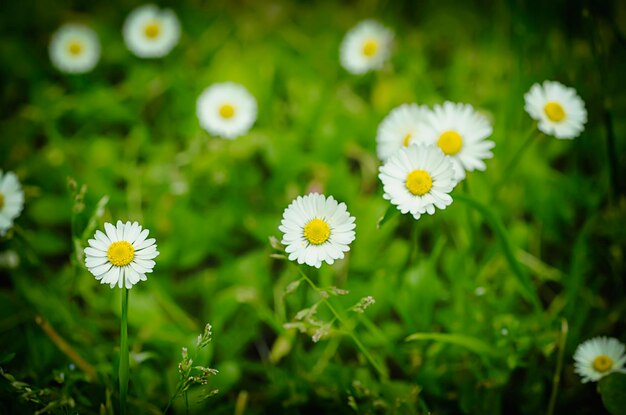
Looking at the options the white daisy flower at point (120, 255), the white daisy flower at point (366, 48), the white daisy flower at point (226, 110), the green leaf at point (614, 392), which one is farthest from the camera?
the white daisy flower at point (366, 48)

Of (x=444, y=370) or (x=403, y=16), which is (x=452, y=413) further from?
(x=403, y=16)

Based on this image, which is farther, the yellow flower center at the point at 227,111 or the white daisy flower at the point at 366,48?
the white daisy flower at the point at 366,48

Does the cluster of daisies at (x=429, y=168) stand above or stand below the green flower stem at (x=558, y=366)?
above

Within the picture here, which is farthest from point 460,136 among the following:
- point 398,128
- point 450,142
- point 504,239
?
point 504,239

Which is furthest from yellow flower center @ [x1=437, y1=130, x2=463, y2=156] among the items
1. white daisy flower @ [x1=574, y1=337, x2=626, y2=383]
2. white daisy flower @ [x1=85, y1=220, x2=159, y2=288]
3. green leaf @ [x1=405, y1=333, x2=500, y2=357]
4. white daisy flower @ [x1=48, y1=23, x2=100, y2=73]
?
white daisy flower @ [x1=48, y1=23, x2=100, y2=73]

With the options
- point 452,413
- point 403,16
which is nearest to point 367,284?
point 452,413

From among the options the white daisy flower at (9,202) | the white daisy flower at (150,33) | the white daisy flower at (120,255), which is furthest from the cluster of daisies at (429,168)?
the white daisy flower at (150,33)

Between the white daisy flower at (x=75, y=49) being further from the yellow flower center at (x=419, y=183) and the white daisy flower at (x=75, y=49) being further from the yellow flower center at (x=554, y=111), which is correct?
the yellow flower center at (x=554, y=111)
